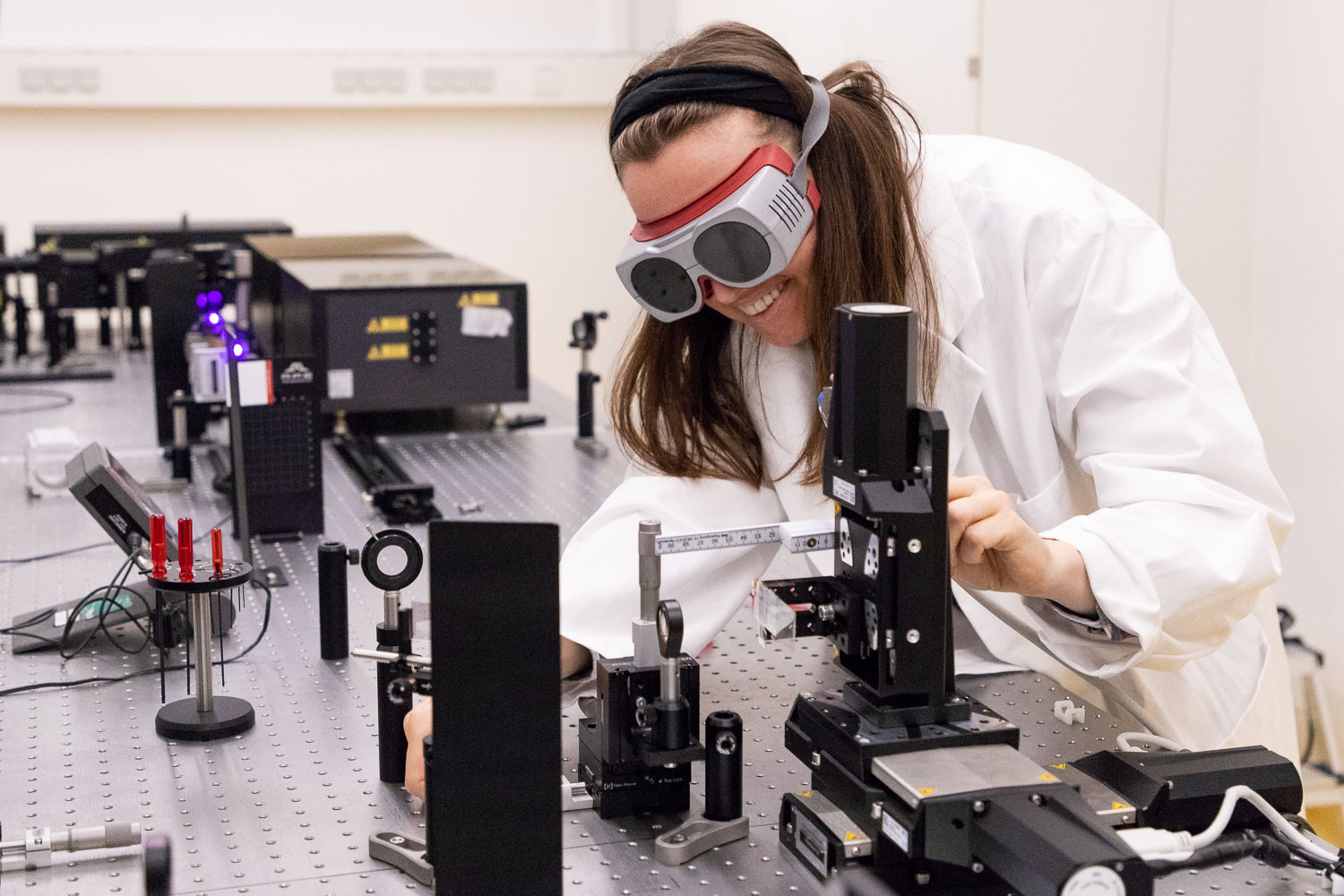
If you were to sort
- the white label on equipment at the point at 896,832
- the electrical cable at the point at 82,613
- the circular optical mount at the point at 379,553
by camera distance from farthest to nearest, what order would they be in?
the electrical cable at the point at 82,613 → the circular optical mount at the point at 379,553 → the white label on equipment at the point at 896,832

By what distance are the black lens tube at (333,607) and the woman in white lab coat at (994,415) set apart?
0.27 metres

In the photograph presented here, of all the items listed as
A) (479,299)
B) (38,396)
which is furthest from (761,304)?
(38,396)

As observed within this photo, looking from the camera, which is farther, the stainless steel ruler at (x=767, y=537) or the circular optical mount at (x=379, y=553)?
the circular optical mount at (x=379, y=553)

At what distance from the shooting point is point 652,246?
1.21 m

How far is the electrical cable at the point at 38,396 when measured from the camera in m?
2.83

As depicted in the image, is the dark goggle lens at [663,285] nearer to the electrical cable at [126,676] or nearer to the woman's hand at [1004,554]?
the woman's hand at [1004,554]

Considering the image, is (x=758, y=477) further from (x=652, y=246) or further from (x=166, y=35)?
(x=166, y=35)

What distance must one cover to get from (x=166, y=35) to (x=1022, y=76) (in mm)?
3232

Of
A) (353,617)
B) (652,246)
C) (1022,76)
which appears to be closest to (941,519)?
(652,246)

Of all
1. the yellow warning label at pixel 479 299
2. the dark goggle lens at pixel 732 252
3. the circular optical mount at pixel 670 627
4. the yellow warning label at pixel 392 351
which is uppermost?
the dark goggle lens at pixel 732 252

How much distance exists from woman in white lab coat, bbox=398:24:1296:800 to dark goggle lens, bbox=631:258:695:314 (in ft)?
0.08

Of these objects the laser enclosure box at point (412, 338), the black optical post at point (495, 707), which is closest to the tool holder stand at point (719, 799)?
the black optical post at point (495, 707)

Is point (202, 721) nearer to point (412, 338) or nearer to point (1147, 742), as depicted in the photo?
point (1147, 742)

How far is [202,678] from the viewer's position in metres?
1.28
